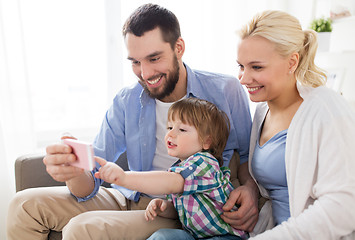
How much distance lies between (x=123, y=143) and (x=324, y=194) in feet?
3.10

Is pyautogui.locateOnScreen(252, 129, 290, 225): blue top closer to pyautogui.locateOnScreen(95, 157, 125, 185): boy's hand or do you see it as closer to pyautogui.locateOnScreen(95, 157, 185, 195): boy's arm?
pyautogui.locateOnScreen(95, 157, 185, 195): boy's arm

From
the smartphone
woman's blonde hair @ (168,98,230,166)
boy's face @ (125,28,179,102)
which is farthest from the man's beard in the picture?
the smartphone

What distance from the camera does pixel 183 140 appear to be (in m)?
1.30

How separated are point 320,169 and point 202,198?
414mm

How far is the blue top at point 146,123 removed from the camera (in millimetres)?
1590

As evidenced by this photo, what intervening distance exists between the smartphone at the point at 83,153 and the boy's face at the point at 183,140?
40cm

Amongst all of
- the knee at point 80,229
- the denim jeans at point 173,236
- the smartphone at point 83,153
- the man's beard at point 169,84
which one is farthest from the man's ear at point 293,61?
the knee at point 80,229

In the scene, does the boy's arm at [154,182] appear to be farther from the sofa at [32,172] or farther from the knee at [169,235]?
the sofa at [32,172]

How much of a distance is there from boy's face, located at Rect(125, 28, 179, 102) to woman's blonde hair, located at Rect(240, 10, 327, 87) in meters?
0.37

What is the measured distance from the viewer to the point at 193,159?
1241 millimetres

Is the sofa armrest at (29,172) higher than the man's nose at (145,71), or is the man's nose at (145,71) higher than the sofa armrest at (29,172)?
the man's nose at (145,71)

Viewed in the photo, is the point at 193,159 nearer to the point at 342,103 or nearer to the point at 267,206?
the point at 267,206

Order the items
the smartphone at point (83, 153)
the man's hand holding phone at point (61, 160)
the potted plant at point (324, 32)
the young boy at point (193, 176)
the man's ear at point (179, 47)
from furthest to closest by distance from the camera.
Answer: the potted plant at point (324, 32) → the man's ear at point (179, 47) → the young boy at point (193, 176) → the man's hand holding phone at point (61, 160) → the smartphone at point (83, 153)

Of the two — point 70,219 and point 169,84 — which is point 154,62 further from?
point 70,219
